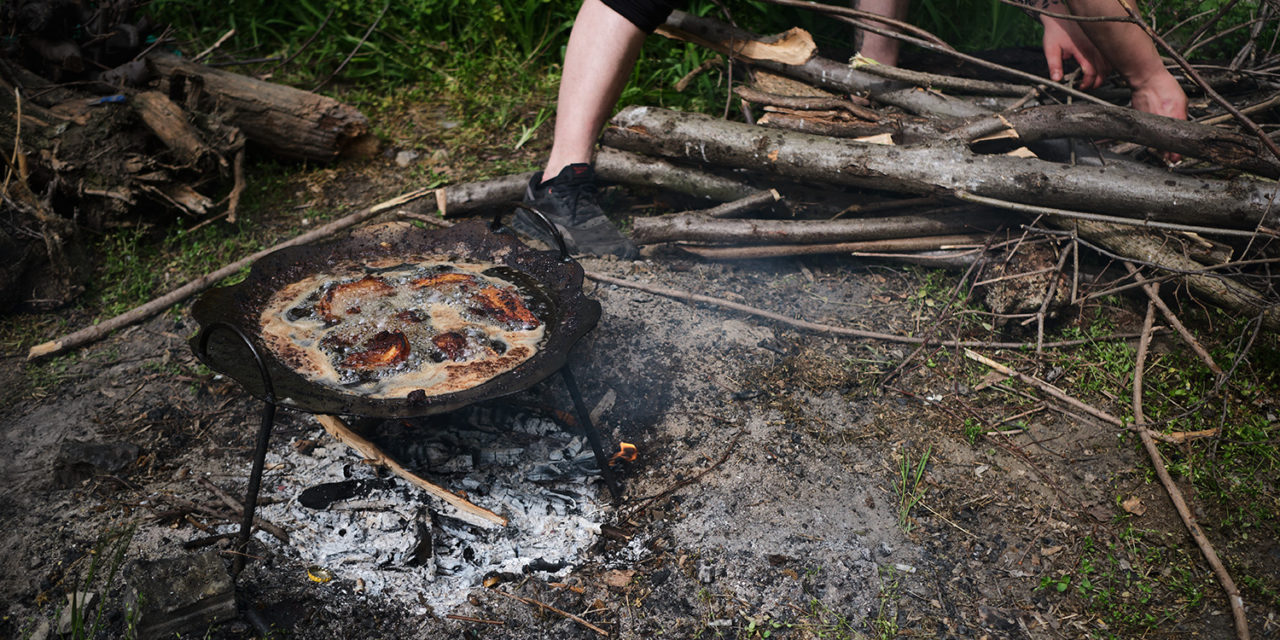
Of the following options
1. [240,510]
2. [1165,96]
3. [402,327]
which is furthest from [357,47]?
[1165,96]

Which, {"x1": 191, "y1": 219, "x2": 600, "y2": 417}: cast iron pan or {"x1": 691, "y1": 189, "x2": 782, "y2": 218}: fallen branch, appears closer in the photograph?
{"x1": 191, "y1": 219, "x2": 600, "y2": 417}: cast iron pan

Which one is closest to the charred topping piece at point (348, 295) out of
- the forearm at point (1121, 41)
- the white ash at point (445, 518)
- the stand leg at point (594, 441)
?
the white ash at point (445, 518)

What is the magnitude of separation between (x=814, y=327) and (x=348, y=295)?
6.72ft

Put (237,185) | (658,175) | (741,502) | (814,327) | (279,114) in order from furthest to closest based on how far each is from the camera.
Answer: (279,114)
(237,185)
(658,175)
(814,327)
(741,502)

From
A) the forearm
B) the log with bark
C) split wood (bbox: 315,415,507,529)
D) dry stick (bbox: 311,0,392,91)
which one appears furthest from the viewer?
dry stick (bbox: 311,0,392,91)

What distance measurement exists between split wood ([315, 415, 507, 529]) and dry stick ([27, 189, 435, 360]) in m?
1.02

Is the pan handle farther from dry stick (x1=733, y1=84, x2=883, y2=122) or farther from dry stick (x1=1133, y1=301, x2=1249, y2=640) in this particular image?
dry stick (x1=1133, y1=301, x2=1249, y2=640)

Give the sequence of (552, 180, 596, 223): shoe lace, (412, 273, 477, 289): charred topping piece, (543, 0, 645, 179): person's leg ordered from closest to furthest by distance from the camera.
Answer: (412, 273, 477, 289): charred topping piece
(543, 0, 645, 179): person's leg
(552, 180, 596, 223): shoe lace

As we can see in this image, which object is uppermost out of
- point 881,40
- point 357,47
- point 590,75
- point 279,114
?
point 881,40

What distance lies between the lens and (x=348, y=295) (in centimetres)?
292

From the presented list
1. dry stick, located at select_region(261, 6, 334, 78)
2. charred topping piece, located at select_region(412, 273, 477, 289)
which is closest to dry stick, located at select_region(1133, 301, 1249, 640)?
charred topping piece, located at select_region(412, 273, 477, 289)

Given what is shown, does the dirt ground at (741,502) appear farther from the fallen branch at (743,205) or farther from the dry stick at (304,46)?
the dry stick at (304,46)

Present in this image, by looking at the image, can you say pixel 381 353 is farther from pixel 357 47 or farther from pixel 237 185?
pixel 357 47

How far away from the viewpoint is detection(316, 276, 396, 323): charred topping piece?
2.84 meters
